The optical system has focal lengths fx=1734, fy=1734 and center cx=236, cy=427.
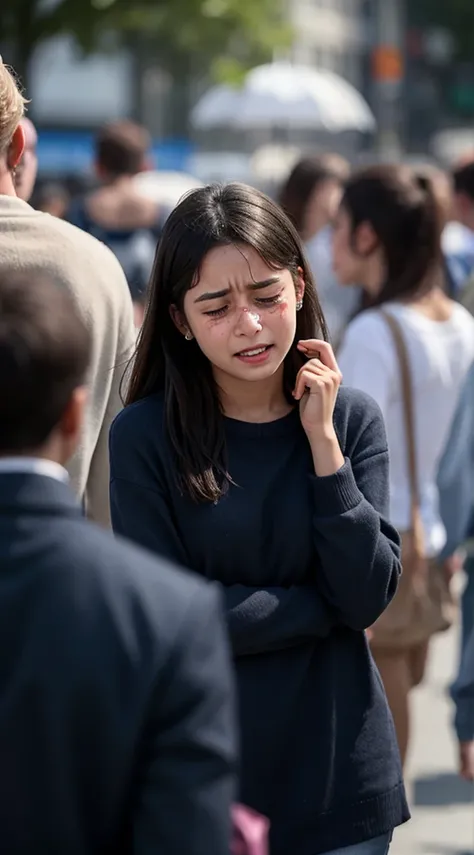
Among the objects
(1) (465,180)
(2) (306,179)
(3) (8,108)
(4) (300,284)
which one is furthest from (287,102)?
(4) (300,284)

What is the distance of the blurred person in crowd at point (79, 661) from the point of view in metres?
1.96

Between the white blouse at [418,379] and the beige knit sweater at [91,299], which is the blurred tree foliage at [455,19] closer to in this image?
the white blouse at [418,379]

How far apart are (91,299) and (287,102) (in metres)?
12.6

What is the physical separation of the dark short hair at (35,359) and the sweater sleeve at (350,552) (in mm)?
1052

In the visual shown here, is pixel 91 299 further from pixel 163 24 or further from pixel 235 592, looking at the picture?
pixel 163 24

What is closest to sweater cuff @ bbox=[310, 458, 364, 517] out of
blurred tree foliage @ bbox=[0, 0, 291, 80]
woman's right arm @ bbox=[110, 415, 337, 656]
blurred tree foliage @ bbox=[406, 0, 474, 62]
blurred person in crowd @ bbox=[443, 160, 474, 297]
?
woman's right arm @ bbox=[110, 415, 337, 656]

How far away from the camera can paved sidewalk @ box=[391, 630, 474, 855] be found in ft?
18.2

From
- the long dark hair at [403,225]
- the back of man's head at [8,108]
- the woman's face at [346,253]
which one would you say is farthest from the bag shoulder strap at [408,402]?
the back of man's head at [8,108]

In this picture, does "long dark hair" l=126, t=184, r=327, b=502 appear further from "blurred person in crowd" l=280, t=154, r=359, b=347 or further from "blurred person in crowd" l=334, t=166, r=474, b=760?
"blurred person in crowd" l=280, t=154, r=359, b=347

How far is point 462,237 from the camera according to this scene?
10.0 m

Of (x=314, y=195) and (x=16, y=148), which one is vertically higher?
(x=16, y=148)

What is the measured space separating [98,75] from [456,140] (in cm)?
1363

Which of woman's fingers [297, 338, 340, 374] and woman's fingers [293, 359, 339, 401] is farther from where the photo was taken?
woman's fingers [297, 338, 340, 374]

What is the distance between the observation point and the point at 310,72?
16438 mm
